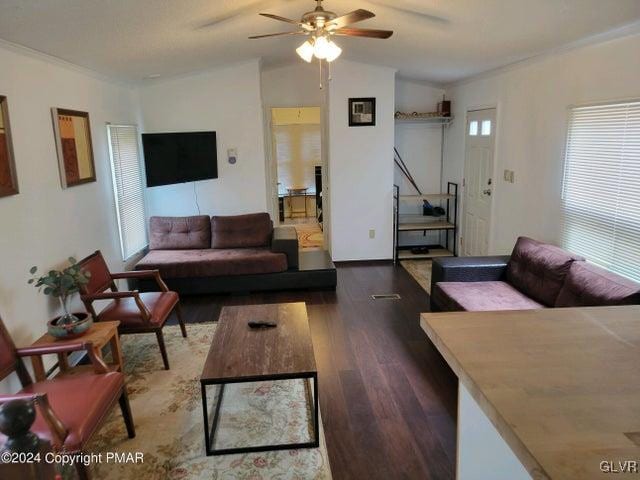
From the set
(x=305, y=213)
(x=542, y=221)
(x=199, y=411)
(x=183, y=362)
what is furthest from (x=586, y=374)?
(x=305, y=213)

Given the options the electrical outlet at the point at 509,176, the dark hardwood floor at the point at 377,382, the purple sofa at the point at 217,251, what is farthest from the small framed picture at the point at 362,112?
the dark hardwood floor at the point at 377,382

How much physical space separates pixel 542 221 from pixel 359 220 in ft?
8.03

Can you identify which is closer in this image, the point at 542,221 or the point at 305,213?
the point at 542,221

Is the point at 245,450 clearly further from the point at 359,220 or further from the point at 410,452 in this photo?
the point at 359,220

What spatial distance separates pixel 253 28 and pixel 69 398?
3.09m

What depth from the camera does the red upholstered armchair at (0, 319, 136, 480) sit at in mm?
1901

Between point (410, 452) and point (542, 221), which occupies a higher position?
point (542, 221)

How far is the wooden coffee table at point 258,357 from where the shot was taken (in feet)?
7.77

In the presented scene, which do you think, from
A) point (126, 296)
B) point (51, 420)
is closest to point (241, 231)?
point (126, 296)

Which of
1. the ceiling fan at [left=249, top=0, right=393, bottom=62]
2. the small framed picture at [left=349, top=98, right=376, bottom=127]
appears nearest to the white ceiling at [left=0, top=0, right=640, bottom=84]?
the ceiling fan at [left=249, top=0, right=393, bottom=62]

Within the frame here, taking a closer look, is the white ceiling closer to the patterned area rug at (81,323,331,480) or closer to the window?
the window

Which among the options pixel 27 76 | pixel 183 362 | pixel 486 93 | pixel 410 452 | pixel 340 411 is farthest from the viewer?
pixel 486 93

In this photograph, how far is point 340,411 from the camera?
2.78 metres

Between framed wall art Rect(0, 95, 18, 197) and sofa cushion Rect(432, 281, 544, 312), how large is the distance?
3035 millimetres
